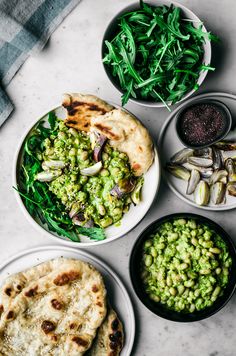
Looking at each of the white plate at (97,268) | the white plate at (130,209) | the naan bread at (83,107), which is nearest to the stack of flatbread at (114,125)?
the naan bread at (83,107)

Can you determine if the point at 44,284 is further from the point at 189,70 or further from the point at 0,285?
the point at 189,70

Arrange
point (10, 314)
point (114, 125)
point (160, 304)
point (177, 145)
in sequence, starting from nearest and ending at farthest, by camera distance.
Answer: point (114, 125), point (10, 314), point (160, 304), point (177, 145)

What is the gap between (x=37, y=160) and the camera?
377cm

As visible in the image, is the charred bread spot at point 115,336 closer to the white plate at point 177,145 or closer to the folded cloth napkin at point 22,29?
the white plate at point 177,145

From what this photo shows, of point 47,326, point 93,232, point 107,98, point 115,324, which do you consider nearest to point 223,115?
point 107,98

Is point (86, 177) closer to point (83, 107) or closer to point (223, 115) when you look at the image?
point (83, 107)

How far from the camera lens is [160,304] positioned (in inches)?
152

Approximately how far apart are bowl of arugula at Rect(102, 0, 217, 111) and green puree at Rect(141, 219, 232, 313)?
0.98 m

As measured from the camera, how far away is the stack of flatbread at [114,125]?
3594 mm

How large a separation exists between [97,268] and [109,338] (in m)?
0.55

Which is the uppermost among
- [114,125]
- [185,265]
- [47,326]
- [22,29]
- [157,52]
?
[22,29]

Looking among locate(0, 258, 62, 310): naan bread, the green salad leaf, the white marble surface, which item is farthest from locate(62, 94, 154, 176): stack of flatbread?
locate(0, 258, 62, 310): naan bread

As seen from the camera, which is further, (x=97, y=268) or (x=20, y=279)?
(x=97, y=268)

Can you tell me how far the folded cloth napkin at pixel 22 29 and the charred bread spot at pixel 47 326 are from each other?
161cm
